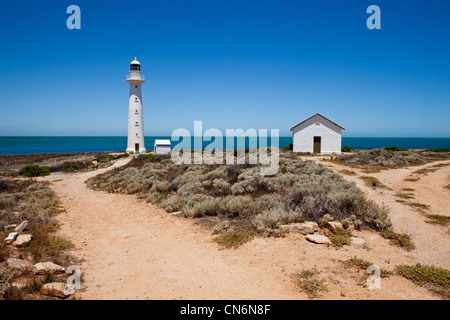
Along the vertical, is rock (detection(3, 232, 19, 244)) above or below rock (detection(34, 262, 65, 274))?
above

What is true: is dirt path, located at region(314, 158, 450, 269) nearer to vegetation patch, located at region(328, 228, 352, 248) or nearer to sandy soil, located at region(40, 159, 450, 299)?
sandy soil, located at region(40, 159, 450, 299)

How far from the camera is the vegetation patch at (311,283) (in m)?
4.66

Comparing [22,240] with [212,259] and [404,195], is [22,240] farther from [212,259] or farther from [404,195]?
[404,195]

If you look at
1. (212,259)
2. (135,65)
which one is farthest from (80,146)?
(212,259)

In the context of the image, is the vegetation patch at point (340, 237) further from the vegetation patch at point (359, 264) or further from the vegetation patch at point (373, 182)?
the vegetation patch at point (373, 182)

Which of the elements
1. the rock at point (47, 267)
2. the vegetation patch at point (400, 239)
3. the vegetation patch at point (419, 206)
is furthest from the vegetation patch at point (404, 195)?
the rock at point (47, 267)

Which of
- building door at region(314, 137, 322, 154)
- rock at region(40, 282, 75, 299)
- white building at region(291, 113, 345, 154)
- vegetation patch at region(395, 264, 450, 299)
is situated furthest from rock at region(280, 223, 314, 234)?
building door at region(314, 137, 322, 154)

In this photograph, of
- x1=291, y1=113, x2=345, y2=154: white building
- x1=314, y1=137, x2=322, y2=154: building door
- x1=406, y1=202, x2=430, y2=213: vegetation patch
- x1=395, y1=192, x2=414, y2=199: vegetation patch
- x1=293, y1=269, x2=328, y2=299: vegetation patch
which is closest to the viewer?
x1=293, y1=269, x2=328, y2=299: vegetation patch

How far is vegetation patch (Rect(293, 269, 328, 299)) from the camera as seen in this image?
4.66 m

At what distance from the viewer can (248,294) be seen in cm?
468

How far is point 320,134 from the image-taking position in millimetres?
26219

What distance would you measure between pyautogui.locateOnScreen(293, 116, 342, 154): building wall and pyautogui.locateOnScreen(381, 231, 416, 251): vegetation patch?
20025 mm

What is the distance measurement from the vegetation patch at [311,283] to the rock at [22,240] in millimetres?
6466
